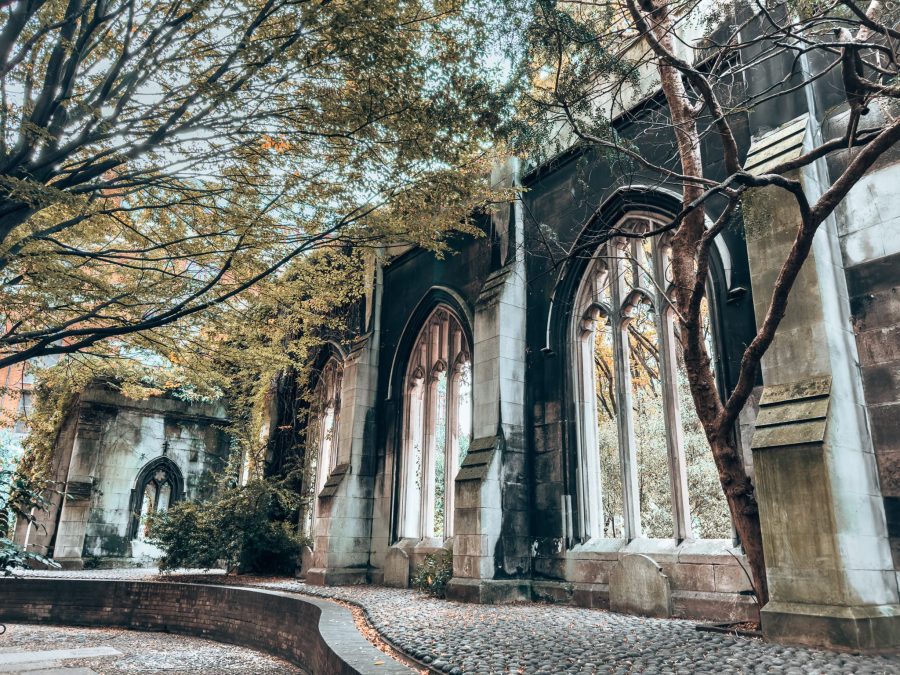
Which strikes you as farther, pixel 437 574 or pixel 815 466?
pixel 437 574

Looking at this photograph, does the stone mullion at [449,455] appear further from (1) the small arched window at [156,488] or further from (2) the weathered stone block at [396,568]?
(1) the small arched window at [156,488]

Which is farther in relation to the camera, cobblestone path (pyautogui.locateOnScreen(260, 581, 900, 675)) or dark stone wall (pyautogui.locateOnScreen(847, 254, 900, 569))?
dark stone wall (pyautogui.locateOnScreen(847, 254, 900, 569))

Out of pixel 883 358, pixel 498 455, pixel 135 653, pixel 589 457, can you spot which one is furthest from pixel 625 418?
pixel 135 653

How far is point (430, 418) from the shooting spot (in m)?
11.7

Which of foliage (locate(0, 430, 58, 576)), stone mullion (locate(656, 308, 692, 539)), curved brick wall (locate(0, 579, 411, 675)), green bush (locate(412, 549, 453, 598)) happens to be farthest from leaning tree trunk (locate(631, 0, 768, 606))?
foliage (locate(0, 430, 58, 576))

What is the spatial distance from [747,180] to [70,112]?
552 cm

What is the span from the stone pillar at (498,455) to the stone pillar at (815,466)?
12.1 feet

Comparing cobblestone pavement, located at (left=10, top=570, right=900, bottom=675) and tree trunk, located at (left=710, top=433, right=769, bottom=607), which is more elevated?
tree trunk, located at (left=710, top=433, right=769, bottom=607)

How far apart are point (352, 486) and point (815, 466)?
28.1ft

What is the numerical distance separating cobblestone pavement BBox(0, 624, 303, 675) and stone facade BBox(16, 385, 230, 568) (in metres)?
5.83

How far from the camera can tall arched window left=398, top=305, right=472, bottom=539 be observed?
1095cm

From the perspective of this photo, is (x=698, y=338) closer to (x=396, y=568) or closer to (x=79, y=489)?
(x=396, y=568)

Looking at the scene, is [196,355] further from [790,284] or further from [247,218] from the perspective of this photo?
[790,284]

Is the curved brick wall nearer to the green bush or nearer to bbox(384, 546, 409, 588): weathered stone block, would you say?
the green bush
